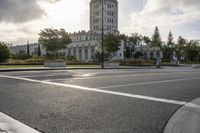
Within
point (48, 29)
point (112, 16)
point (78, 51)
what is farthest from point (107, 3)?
point (48, 29)

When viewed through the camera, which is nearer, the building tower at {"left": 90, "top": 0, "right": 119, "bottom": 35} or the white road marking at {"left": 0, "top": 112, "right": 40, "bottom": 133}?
the white road marking at {"left": 0, "top": 112, "right": 40, "bottom": 133}

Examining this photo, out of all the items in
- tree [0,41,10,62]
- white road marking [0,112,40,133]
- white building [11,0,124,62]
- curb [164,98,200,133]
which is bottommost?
curb [164,98,200,133]

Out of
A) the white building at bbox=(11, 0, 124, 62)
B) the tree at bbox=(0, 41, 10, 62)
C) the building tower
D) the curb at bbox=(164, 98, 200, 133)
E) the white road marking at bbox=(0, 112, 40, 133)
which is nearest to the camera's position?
the white road marking at bbox=(0, 112, 40, 133)

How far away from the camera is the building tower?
153 meters

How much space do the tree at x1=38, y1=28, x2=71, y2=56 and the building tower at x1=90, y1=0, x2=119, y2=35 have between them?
300ft

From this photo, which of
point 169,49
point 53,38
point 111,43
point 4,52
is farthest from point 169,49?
point 4,52

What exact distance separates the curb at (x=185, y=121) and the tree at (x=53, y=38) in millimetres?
51685

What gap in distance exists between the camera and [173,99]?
9.97 meters

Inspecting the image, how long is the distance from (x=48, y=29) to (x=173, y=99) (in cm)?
5064

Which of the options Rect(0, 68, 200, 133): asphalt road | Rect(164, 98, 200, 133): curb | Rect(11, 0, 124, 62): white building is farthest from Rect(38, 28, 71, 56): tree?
Rect(11, 0, 124, 62): white building

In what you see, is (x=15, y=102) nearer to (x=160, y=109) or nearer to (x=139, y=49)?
(x=160, y=109)

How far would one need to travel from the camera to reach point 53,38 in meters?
59.3

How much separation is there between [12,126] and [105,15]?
488ft

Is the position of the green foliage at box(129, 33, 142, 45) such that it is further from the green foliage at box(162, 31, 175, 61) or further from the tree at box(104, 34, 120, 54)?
the tree at box(104, 34, 120, 54)
